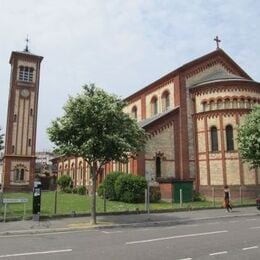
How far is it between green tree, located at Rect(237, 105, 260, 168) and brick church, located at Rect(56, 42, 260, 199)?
184 inches

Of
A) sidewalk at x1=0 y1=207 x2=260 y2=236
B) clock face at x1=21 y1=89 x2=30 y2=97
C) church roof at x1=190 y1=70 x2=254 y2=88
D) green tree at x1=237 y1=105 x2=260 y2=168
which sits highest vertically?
clock face at x1=21 y1=89 x2=30 y2=97

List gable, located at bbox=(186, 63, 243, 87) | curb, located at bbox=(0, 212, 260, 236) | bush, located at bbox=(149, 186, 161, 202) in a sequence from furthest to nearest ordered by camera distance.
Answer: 1. gable, located at bbox=(186, 63, 243, 87)
2. bush, located at bbox=(149, 186, 161, 202)
3. curb, located at bbox=(0, 212, 260, 236)

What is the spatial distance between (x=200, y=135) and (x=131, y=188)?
9993 millimetres

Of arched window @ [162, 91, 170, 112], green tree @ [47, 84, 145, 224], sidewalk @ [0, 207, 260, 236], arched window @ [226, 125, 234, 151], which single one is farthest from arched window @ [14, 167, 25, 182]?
green tree @ [47, 84, 145, 224]

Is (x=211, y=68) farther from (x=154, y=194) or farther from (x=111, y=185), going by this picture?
(x=111, y=185)

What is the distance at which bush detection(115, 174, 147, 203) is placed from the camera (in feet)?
98.2

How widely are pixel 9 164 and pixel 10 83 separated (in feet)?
43.4

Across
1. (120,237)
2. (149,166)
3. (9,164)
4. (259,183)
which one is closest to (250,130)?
(259,183)

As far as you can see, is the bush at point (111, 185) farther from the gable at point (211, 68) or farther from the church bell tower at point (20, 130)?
the church bell tower at point (20, 130)

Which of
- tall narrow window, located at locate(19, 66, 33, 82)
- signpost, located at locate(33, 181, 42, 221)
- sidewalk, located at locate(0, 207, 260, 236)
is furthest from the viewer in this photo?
tall narrow window, located at locate(19, 66, 33, 82)

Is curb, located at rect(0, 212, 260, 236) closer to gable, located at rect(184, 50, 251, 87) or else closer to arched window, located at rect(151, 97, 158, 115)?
gable, located at rect(184, 50, 251, 87)

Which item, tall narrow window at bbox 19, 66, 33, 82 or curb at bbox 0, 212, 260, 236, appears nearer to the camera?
curb at bbox 0, 212, 260, 236

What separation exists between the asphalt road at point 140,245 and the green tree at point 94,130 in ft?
16.7

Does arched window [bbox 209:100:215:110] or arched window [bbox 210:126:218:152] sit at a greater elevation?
arched window [bbox 209:100:215:110]
